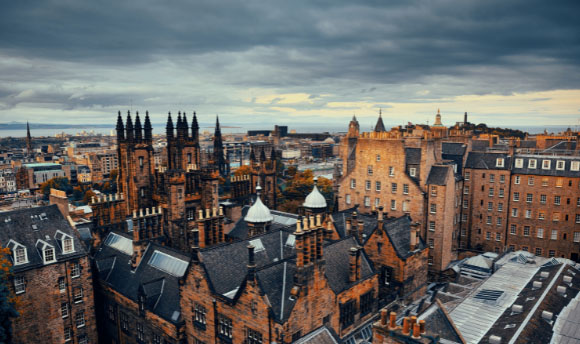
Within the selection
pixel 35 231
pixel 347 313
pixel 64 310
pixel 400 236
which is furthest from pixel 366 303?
pixel 35 231

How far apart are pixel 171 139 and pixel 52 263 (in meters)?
26.3

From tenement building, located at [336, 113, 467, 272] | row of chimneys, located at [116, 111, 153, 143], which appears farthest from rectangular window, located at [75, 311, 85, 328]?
tenement building, located at [336, 113, 467, 272]

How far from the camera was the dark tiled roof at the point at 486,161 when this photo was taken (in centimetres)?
6425

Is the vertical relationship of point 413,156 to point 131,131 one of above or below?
below

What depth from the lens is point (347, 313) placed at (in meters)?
33.1

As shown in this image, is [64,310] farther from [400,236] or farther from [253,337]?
→ [400,236]

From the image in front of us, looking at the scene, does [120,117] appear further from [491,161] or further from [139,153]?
[491,161]

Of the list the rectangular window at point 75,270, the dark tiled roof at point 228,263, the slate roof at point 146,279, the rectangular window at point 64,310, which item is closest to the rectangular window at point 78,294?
the rectangular window at point 64,310

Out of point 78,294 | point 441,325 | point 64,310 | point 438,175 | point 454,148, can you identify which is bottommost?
point 64,310

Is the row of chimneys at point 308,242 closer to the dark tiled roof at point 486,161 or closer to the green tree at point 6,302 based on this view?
the green tree at point 6,302

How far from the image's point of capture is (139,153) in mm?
54156

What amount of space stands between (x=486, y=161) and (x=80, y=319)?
64.3m

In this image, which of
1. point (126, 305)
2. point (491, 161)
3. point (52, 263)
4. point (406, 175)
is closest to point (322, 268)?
point (126, 305)

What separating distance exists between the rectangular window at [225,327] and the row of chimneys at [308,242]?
778cm
